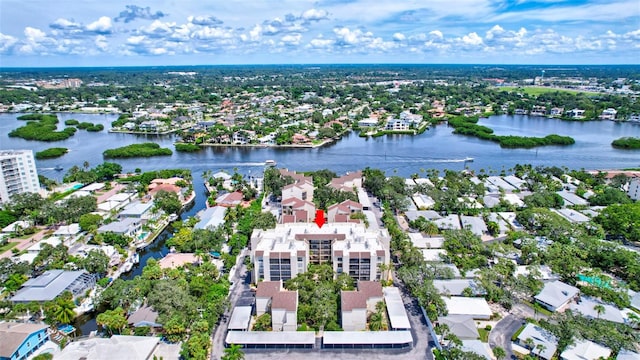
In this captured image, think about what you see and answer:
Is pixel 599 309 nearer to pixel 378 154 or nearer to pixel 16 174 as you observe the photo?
pixel 378 154

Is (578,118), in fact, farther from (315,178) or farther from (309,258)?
(309,258)

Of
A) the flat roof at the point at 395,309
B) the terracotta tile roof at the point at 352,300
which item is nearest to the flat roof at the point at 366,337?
the flat roof at the point at 395,309

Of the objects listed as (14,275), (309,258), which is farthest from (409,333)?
(14,275)

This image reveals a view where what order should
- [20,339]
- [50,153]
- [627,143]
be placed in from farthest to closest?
[627,143] → [50,153] → [20,339]

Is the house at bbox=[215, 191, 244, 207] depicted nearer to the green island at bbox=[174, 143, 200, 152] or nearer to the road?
the road

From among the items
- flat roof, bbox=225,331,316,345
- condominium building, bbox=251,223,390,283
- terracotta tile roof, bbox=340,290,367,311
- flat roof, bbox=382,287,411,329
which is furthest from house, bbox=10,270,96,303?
flat roof, bbox=382,287,411,329

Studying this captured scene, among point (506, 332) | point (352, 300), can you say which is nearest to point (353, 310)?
point (352, 300)
